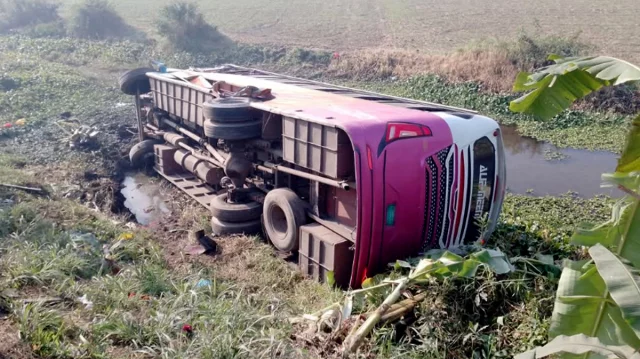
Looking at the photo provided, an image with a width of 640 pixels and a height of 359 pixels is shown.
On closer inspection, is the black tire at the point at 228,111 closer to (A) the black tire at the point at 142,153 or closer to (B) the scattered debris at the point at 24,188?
(B) the scattered debris at the point at 24,188

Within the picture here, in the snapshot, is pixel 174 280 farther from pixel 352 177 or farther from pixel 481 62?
pixel 481 62

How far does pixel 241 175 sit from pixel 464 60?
14.2 metres

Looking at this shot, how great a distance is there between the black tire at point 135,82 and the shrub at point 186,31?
16.3 m

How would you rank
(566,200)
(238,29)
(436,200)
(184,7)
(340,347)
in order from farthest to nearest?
(238,29) → (184,7) → (566,200) → (436,200) → (340,347)

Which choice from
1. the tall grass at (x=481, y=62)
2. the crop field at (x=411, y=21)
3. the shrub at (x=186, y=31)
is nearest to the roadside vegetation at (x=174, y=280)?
the tall grass at (x=481, y=62)

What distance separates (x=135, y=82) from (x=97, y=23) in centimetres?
2267

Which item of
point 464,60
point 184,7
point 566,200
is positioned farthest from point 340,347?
point 184,7

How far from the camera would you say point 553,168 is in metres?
11.0

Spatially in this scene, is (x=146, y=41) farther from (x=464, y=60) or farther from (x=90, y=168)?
(x=90, y=168)

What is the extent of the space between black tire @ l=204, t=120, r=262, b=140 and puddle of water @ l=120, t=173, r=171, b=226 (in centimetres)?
220

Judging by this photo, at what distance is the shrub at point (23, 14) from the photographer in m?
32.2

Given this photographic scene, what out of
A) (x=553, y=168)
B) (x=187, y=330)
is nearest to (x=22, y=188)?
(x=187, y=330)

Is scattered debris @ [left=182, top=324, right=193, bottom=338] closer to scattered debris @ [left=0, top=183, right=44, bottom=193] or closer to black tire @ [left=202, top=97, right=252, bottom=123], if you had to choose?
black tire @ [left=202, top=97, right=252, bottom=123]

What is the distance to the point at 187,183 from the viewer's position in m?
9.32
